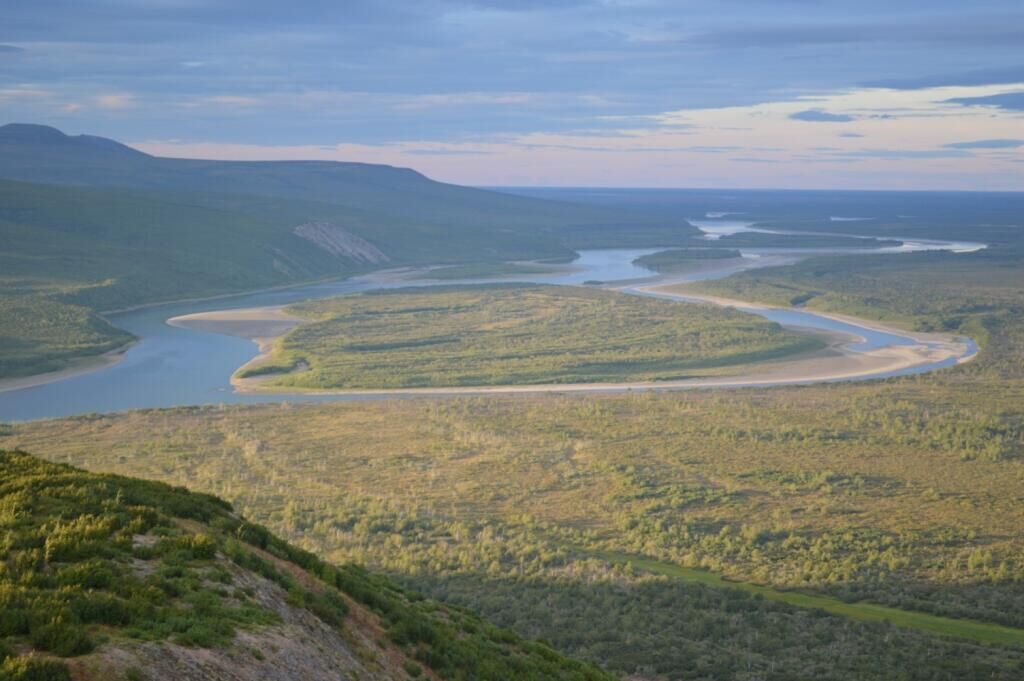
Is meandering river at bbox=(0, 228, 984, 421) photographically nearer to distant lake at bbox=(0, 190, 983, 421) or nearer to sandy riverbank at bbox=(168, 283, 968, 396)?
distant lake at bbox=(0, 190, 983, 421)

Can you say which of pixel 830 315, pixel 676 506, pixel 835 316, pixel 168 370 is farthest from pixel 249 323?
pixel 676 506

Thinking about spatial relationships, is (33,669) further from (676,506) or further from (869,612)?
(676,506)

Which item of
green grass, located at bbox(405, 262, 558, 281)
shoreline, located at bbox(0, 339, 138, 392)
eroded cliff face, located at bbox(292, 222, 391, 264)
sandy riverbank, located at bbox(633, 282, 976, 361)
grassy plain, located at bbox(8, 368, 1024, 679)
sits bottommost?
shoreline, located at bbox(0, 339, 138, 392)

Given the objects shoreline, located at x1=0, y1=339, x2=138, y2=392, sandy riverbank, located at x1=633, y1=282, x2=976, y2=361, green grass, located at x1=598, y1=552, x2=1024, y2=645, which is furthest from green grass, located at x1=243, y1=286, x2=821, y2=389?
green grass, located at x1=598, y1=552, x2=1024, y2=645

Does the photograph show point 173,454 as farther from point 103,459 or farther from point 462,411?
point 462,411

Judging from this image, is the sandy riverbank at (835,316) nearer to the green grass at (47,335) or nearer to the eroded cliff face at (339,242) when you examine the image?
the eroded cliff face at (339,242)

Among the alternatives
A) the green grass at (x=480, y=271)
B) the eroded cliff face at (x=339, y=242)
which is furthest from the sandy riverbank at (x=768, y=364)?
the eroded cliff face at (x=339, y=242)

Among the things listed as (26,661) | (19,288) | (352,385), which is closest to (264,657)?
(26,661)
